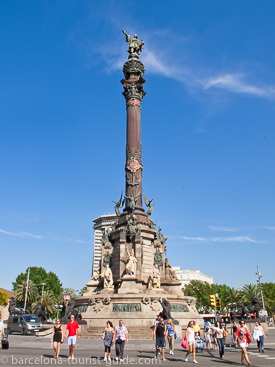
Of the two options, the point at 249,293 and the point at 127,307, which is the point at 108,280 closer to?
the point at 127,307

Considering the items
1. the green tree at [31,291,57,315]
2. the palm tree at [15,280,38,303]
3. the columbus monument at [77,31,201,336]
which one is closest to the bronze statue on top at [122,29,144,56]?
the columbus monument at [77,31,201,336]

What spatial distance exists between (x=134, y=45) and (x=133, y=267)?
26711mm

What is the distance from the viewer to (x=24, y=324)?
→ 27109 millimetres

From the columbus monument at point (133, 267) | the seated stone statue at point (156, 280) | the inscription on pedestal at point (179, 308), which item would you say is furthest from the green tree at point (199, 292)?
the inscription on pedestal at point (179, 308)

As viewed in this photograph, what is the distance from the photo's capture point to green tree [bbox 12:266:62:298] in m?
74.1

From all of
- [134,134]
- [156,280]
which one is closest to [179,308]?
[156,280]

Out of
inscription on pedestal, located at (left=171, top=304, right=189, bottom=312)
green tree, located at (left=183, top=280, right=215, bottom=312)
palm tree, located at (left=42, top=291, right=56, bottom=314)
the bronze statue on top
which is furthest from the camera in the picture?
green tree, located at (left=183, top=280, right=215, bottom=312)

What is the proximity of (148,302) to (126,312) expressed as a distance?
181 cm

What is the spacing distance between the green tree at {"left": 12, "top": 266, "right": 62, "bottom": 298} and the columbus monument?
47483 mm

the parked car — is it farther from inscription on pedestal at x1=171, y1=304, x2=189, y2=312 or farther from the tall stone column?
the tall stone column

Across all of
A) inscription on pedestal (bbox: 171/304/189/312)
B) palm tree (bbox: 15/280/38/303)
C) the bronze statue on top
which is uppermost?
the bronze statue on top

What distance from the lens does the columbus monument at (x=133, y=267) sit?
24.5m

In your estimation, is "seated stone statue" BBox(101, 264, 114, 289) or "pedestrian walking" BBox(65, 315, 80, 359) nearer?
"pedestrian walking" BBox(65, 315, 80, 359)

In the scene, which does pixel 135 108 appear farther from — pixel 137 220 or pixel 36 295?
pixel 36 295
